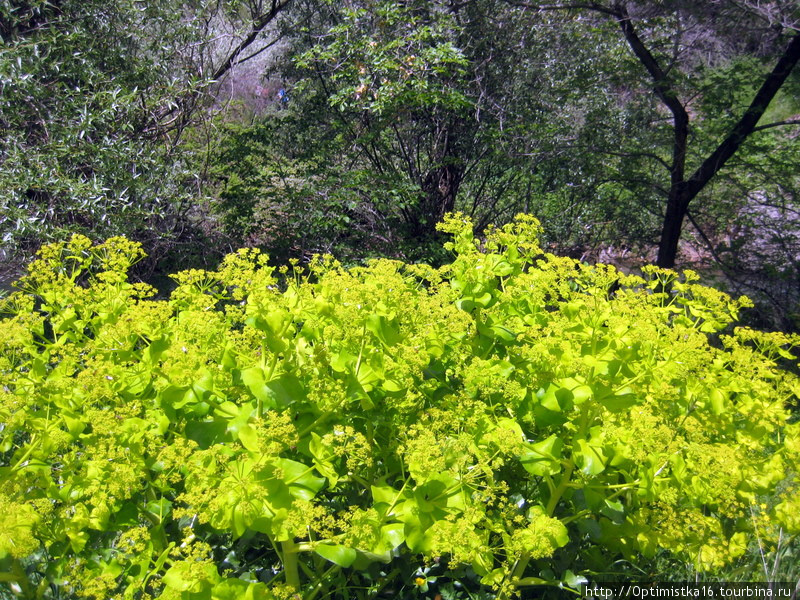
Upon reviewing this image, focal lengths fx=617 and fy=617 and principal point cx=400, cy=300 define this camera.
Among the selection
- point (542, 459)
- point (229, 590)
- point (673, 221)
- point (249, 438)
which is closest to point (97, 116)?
point (249, 438)

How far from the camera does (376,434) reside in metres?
2.26

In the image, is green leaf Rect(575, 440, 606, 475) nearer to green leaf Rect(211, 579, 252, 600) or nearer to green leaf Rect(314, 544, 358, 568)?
green leaf Rect(314, 544, 358, 568)

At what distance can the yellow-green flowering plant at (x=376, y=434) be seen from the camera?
1.78 meters

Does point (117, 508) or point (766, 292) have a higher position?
point (766, 292)

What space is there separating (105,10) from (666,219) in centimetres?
530

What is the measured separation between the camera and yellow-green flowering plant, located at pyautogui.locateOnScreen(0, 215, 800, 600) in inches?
70.1

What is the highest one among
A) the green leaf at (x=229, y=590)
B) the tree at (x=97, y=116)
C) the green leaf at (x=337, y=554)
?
the tree at (x=97, y=116)

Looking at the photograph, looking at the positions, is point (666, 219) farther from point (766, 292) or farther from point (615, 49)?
point (615, 49)

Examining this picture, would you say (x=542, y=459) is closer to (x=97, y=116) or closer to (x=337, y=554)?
(x=337, y=554)

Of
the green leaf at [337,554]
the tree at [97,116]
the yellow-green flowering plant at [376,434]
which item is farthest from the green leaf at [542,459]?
the tree at [97,116]

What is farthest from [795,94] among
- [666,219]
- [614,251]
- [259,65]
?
[259,65]

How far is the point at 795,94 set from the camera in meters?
5.61

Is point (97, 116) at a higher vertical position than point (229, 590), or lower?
A: higher

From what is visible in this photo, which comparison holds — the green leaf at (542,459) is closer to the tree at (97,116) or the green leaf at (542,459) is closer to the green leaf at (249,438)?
the green leaf at (249,438)
